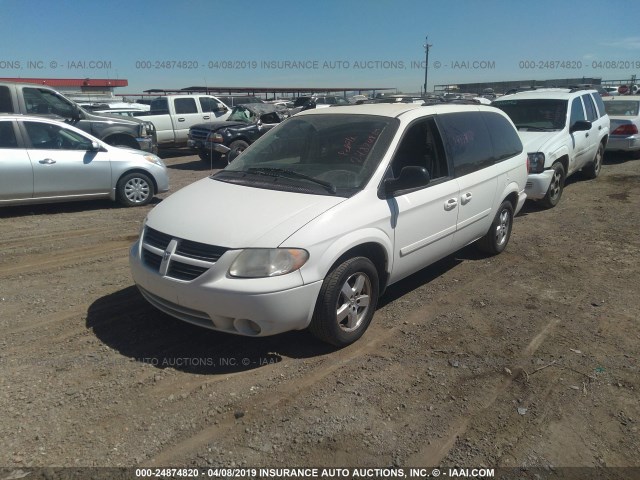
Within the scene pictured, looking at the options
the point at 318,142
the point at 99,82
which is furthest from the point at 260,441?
the point at 99,82

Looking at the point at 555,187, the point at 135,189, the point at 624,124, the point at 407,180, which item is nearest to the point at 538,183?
the point at 555,187

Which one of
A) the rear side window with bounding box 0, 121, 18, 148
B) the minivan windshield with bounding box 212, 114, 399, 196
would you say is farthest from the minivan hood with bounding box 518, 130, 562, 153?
the rear side window with bounding box 0, 121, 18, 148

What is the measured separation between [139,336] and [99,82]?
53.6 m

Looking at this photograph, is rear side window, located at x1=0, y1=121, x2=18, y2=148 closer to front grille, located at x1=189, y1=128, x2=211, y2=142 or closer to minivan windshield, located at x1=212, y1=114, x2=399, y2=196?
minivan windshield, located at x1=212, y1=114, x2=399, y2=196

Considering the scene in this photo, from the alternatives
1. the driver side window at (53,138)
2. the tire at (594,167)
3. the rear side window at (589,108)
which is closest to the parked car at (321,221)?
the driver side window at (53,138)

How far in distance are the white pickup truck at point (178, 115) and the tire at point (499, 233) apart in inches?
515

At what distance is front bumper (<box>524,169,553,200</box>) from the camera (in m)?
7.80

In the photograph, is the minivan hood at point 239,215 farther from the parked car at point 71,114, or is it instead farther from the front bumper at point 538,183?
the parked car at point 71,114

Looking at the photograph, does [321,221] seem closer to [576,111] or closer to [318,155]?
[318,155]

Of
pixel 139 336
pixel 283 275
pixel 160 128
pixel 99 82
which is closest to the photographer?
pixel 283 275

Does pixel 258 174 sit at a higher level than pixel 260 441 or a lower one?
higher

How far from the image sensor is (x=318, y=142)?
176 inches

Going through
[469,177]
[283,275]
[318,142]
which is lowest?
[283,275]

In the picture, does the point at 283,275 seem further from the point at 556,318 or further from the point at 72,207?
the point at 72,207
